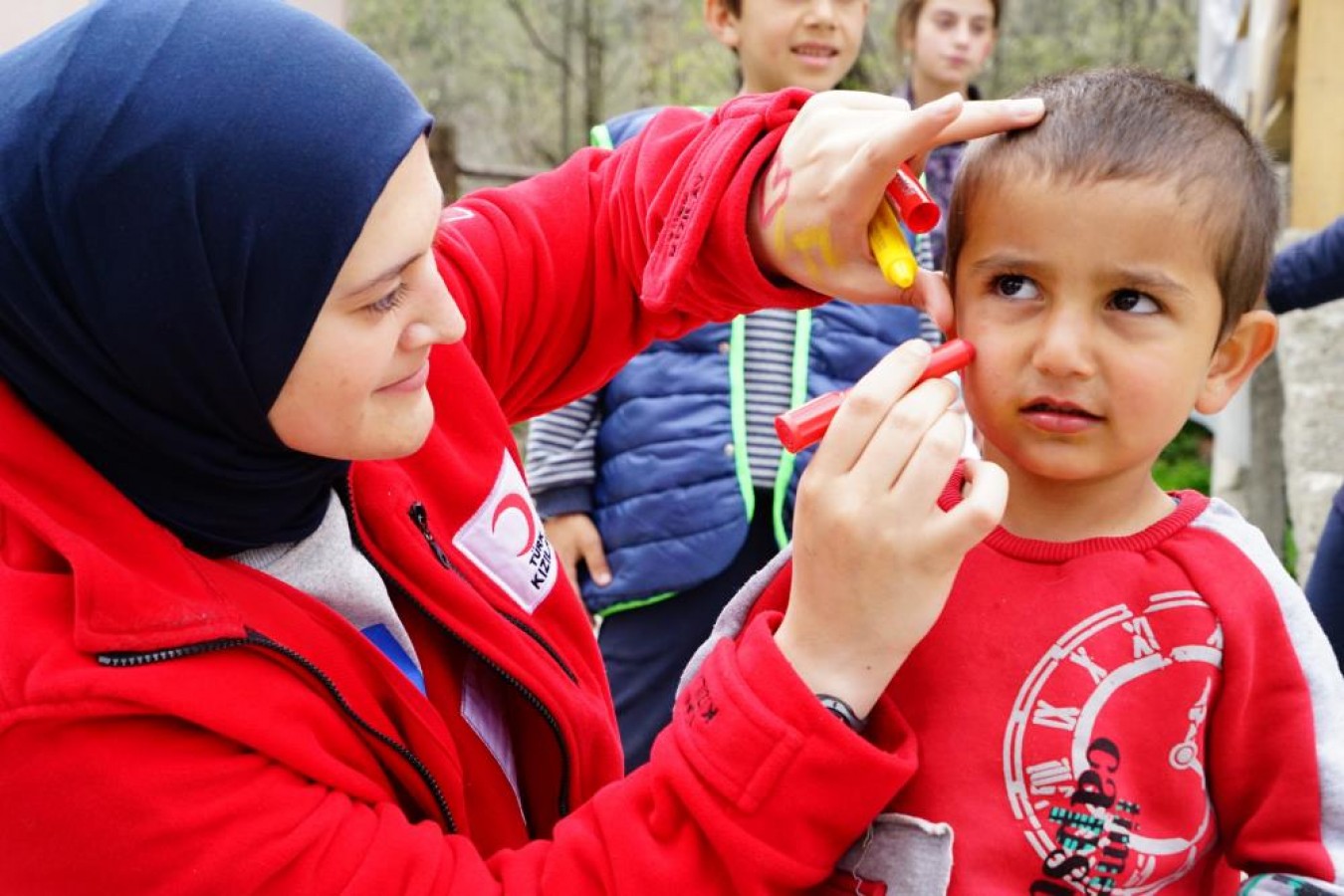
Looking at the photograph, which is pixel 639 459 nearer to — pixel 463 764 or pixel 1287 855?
pixel 463 764

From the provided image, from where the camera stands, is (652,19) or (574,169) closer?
(574,169)

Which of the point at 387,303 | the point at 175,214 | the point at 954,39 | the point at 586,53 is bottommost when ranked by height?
the point at 586,53

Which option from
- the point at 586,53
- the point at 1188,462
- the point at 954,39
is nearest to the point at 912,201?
the point at 954,39

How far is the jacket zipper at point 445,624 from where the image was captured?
1383 millimetres

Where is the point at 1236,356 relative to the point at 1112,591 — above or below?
above

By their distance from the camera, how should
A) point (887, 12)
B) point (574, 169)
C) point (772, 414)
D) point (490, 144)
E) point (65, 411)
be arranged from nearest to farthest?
point (65, 411), point (574, 169), point (772, 414), point (887, 12), point (490, 144)

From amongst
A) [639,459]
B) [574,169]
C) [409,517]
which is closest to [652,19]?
[639,459]

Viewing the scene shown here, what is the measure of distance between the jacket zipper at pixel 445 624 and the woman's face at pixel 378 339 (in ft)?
0.48

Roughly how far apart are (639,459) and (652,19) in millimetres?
7047

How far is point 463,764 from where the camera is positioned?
1422mm

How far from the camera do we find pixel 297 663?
1.19 m

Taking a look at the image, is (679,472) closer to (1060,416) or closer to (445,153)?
(1060,416)

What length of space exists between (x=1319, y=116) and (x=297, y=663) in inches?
153

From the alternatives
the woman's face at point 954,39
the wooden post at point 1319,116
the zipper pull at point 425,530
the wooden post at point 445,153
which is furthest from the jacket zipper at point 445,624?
the wooden post at point 445,153
